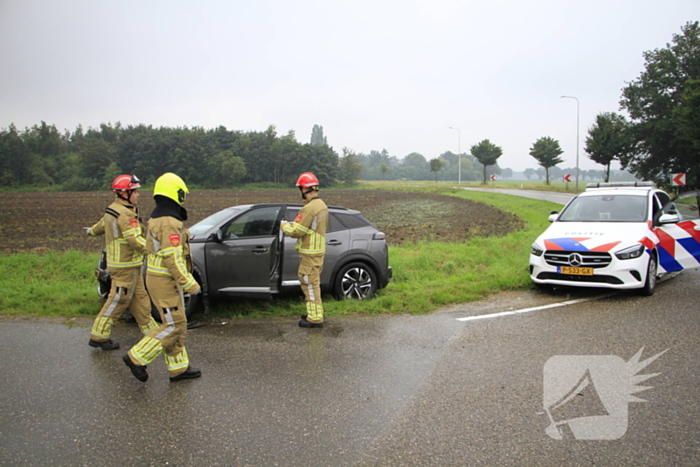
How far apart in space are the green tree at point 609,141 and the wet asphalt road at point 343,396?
4372 centimetres

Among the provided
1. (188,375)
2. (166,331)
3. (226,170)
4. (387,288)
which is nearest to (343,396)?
(188,375)

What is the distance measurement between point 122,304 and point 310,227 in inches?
89.9

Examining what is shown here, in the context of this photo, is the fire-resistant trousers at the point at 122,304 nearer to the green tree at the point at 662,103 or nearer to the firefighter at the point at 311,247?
the firefighter at the point at 311,247

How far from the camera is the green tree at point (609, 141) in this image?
43938mm

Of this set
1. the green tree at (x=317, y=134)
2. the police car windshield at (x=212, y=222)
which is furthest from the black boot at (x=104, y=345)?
the green tree at (x=317, y=134)

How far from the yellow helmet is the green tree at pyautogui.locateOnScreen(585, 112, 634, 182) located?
47207mm

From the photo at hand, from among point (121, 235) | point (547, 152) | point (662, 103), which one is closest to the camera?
point (121, 235)

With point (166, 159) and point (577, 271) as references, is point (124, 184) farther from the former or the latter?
point (166, 159)

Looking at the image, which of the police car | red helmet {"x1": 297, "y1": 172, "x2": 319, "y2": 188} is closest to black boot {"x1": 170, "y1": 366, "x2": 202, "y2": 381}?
A: red helmet {"x1": 297, "y1": 172, "x2": 319, "y2": 188}

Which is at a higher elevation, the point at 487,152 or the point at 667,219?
the point at 487,152

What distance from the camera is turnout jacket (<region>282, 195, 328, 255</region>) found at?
5932 millimetres

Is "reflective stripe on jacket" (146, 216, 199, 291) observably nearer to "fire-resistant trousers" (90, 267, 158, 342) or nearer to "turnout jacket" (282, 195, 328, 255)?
"fire-resistant trousers" (90, 267, 158, 342)

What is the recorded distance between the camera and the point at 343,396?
4.02m

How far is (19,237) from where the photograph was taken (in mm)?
17750
